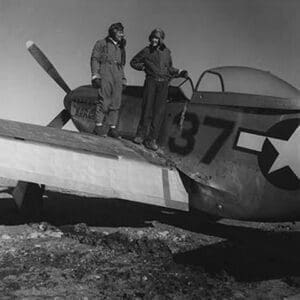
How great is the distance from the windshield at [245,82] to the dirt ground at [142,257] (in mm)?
1785

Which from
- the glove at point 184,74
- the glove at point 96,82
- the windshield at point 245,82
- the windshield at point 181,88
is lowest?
the glove at point 96,82

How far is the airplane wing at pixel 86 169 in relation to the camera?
14.4 ft

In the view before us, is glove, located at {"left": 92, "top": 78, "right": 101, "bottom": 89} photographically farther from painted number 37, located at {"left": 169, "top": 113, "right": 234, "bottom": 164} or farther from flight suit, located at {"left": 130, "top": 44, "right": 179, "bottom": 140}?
painted number 37, located at {"left": 169, "top": 113, "right": 234, "bottom": 164}

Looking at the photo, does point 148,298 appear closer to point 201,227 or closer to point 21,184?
point 201,227

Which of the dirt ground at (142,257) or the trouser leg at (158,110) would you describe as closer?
the dirt ground at (142,257)

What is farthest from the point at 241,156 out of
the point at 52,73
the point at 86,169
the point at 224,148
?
the point at 52,73

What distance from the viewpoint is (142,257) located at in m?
4.88

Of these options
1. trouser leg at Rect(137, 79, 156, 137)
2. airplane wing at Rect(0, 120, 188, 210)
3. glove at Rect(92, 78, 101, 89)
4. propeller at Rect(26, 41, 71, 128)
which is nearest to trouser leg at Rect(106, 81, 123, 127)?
glove at Rect(92, 78, 101, 89)

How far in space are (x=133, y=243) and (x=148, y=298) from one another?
5.76ft

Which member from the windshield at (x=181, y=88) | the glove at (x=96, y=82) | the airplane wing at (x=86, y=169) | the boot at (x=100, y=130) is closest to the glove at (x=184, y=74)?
the windshield at (x=181, y=88)

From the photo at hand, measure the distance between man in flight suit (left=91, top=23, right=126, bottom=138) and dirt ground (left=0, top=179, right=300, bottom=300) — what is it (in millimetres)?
1432

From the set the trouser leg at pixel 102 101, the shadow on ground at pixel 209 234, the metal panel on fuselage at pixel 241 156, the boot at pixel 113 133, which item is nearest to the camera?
the metal panel on fuselage at pixel 241 156

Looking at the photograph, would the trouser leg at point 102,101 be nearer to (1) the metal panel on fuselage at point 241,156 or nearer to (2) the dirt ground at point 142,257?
(1) the metal panel on fuselage at point 241,156

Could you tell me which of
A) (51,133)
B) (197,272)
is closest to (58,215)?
(51,133)
